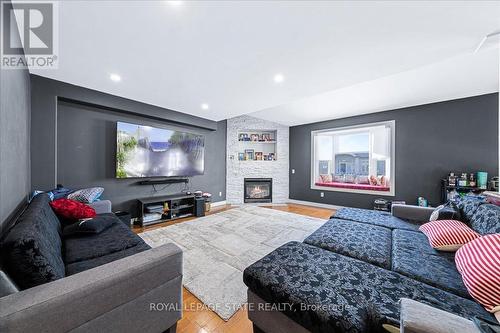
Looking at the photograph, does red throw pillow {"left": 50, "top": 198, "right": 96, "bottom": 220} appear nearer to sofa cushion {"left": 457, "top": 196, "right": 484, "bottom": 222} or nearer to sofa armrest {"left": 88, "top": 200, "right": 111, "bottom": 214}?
sofa armrest {"left": 88, "top": 200, "right": 111, "bottom": 214}

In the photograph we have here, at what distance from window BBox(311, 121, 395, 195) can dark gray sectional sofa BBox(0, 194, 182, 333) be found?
15.2 ft

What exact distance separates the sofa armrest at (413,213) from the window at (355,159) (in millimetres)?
2114

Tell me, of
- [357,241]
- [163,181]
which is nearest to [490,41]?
[357,241]

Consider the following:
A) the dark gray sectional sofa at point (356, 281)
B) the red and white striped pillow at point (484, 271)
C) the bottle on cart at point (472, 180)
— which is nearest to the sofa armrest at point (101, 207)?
the dark gray sectional sofa at point (356, 281)

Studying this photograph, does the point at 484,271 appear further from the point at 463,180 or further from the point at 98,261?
the point at 463,180

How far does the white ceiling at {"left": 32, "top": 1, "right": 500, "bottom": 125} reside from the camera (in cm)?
139

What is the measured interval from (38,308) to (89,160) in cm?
298

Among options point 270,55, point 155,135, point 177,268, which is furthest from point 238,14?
point 155,135

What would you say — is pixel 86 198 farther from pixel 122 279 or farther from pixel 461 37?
pixel 461 37

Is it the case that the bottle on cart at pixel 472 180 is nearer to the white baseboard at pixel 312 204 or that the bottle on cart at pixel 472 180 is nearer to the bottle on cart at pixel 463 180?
the bottle on cart at pixel 463 180

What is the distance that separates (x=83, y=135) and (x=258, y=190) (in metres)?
4.07

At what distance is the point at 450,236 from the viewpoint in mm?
1412

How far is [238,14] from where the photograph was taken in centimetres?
142

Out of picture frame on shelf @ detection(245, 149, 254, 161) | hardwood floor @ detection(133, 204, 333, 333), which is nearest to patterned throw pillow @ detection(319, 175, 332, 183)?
picture frame on shelf @ detection(245, 149, 254, 161)
